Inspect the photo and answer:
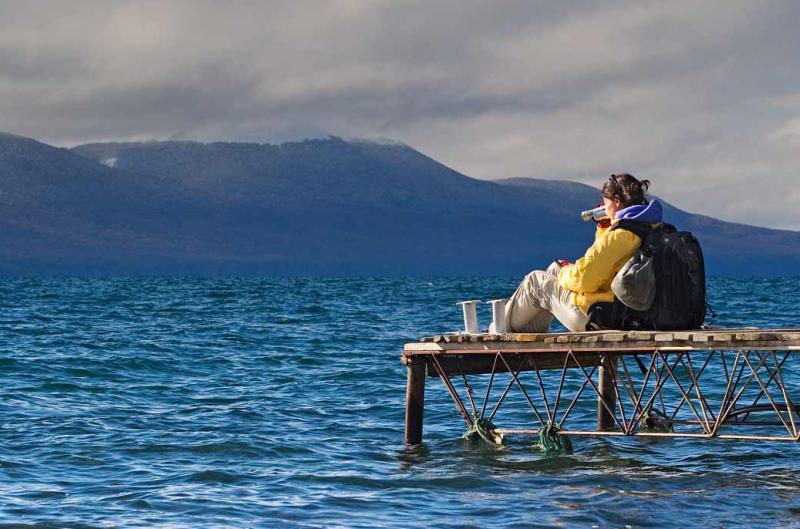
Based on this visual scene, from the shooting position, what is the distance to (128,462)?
46.7 ft

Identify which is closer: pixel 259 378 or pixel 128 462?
pixel 128 462

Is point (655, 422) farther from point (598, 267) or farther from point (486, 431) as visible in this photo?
point (598, 267)

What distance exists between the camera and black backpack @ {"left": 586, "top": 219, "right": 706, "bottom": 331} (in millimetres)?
12406

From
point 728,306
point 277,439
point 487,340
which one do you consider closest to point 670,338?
point 487,340

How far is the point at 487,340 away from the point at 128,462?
4.39 meters

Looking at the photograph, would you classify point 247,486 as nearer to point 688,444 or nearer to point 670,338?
point 670,338

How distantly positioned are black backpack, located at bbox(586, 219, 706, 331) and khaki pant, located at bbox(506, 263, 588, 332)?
0.84ft

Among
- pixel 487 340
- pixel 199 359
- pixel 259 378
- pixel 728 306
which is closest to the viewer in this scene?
pixel 487 340

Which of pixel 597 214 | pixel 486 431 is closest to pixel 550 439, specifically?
pixel 486 431

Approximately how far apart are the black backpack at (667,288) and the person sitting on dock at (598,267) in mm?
92

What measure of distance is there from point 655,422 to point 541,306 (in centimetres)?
371

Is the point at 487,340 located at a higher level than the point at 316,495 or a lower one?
higher

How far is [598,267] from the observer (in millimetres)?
12492

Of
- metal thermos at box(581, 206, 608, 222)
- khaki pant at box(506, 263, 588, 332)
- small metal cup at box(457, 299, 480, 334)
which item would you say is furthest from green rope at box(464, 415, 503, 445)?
metal thermos at box(581, 206, 608, 222)
